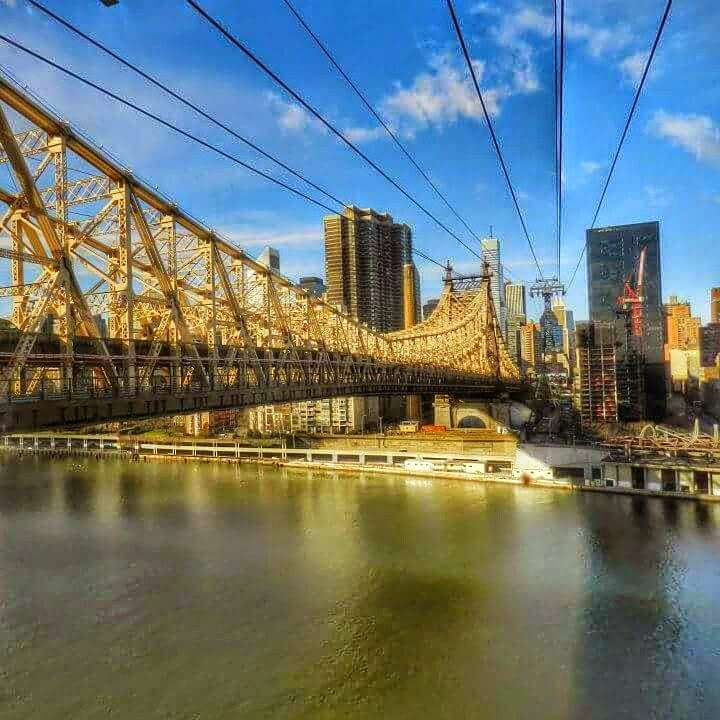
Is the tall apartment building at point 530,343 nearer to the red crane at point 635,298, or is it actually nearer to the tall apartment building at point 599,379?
the red crane at point 635,298

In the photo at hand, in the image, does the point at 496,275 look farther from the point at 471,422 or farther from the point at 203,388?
the point at 203,388

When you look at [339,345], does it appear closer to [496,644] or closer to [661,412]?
[496,644]

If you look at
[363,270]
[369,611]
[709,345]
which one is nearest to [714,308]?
[709,345]

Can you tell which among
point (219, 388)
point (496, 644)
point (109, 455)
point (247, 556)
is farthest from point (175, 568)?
point (109, 455)

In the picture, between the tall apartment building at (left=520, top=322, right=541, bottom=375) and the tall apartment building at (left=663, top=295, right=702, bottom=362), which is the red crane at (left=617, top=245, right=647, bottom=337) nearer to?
the tall apartment building at (left=663, top=295, right=702, bottom=362)

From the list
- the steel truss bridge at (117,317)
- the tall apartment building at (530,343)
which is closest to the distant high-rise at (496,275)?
the tall apartment building at (530,343)

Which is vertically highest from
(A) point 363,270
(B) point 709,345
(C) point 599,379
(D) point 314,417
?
(A) point 363,270

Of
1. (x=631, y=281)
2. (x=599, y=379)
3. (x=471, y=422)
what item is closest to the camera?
(x=599, y=379)
